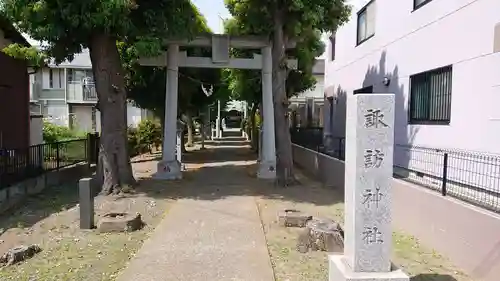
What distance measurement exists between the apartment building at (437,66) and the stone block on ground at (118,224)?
5865 mm

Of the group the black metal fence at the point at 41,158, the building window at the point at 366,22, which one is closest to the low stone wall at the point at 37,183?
the black metal fence at the point at 41,158

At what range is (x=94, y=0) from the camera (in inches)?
357

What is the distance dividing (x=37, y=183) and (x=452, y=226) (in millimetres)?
9604

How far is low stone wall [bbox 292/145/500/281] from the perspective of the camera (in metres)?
5.02

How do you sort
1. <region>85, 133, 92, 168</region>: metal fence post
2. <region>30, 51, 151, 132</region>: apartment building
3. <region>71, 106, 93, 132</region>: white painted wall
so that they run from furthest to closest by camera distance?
1. <region>71, 106, 93, 132</region>: white painted wall
2. <region>30, 51, 151, 132</region>: apartment building
3. <region>85, 133, 92, 168</region>: metal fence post

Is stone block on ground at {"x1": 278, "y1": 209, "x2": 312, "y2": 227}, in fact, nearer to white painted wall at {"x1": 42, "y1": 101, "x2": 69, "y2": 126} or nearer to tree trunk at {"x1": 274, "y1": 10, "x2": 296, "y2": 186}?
tree trunk at {"x1": 274, "y1": 10, "x2": 296, "y2": 186}

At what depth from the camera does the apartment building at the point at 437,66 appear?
7562 mm

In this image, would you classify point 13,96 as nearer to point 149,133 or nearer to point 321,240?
point 321,240

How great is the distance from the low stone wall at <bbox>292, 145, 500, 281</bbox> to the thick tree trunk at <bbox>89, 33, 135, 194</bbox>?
659 cm

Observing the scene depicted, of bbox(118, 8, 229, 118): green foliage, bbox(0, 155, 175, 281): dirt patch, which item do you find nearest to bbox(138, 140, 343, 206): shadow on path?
bbox(0, 155, 175, 281): dirt patch

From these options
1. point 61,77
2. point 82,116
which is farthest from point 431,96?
point 61,77

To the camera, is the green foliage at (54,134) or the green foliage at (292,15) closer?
the green foliage at (292,15)

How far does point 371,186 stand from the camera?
14.7ft

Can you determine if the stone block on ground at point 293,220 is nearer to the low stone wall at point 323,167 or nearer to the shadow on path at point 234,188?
the shadow on path at point 234,188
